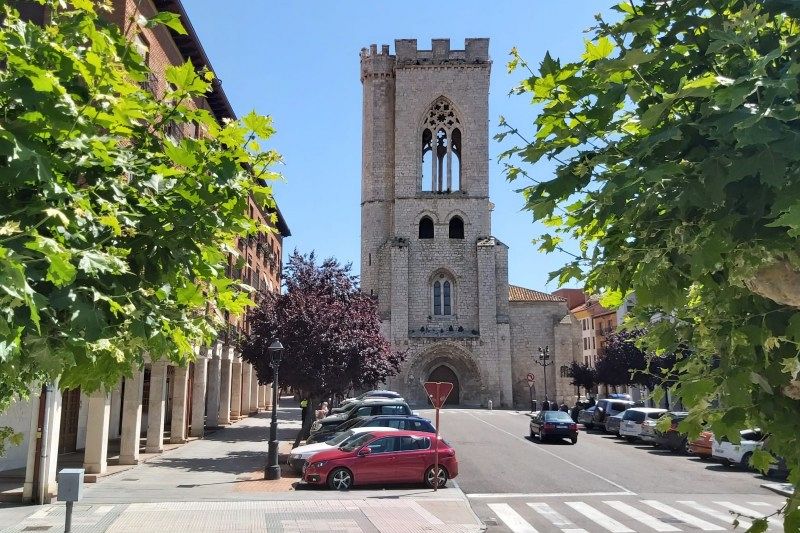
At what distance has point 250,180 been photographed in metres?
5.35

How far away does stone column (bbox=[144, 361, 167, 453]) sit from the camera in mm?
21297

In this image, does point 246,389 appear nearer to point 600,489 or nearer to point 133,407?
point 133,407

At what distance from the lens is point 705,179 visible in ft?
10.9

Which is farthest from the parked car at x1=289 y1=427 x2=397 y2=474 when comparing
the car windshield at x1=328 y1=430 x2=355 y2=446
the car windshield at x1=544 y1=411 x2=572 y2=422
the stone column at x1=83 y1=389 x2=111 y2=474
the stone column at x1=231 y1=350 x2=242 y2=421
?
the stone column at x1=231 y1=350 x2=242 y2=421

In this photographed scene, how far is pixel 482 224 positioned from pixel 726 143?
52300 mm

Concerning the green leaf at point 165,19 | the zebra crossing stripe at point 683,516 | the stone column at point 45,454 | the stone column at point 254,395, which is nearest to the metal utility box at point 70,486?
the stone column at point 45,454

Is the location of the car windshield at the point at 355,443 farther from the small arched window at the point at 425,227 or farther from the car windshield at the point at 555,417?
the small arched window at the point at 425,227

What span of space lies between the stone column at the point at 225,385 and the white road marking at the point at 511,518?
20605 millimetres

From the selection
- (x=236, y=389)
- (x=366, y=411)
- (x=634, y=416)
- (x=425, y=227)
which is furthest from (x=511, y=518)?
(x=425, y=227)

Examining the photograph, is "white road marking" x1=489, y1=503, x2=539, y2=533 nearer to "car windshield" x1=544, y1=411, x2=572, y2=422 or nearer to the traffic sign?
the traffic sign

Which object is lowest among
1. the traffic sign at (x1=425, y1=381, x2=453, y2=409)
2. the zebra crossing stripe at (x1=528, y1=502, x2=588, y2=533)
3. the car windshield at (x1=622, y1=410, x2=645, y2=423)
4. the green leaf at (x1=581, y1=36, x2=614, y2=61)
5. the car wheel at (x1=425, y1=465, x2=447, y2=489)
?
the zebra crossing stripe at (x1=528, y1=502, x2=588, y2=533)

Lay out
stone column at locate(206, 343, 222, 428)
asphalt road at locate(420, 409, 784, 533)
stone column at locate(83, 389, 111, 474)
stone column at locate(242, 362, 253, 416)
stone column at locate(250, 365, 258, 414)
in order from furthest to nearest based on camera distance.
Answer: stone column at locate(250, 365, 258, 414), stone column at locate(242, 362, 253, 416), stone column at locate(206, 343, 222, 428), stone column at locate(83, 389, 111, 474), asphalt road at locate(420, 409, 784, 533)

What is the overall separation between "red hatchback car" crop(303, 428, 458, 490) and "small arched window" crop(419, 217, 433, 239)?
4059cm

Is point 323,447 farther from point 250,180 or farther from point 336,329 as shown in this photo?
point 250,180
